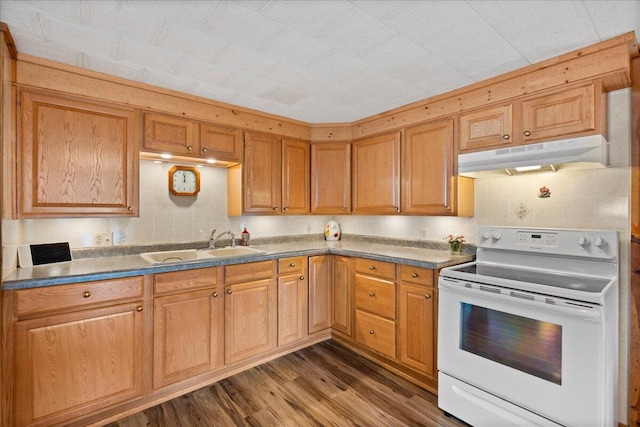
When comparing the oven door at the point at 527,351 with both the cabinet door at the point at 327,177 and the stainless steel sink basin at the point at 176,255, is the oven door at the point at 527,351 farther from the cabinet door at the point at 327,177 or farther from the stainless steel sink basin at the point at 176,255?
the stainless steel sink basin at the point at 176,255

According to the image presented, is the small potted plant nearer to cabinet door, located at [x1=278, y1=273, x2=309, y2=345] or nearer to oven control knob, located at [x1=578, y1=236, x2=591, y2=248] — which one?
oven control knob, located at [x1=578, y1=236, x2=591, y2=248]

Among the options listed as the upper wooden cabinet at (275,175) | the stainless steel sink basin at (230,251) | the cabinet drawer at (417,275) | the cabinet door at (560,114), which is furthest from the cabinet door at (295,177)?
the cabinet door at (560,114)

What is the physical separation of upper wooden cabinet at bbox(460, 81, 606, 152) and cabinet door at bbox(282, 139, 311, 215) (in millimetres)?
1579

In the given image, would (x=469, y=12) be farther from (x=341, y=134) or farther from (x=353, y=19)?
(x=341, y=134)

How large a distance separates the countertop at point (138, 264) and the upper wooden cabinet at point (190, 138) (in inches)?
35.8

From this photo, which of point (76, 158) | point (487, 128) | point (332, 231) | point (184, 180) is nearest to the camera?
point (76, 158)

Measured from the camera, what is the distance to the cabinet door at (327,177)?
3.37 m

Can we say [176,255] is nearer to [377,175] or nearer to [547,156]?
[377,175]

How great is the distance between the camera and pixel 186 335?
2.26m

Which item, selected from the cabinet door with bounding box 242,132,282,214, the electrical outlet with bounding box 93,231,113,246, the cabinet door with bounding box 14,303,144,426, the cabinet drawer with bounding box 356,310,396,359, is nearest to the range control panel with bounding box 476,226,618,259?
the cabinet drawer with bounding box 356,310,396,359

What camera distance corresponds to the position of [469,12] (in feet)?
4.85

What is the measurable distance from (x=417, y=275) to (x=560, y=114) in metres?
1.41

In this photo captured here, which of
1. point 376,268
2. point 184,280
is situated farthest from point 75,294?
point 376,268

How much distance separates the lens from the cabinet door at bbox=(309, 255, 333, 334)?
301 centimetres
